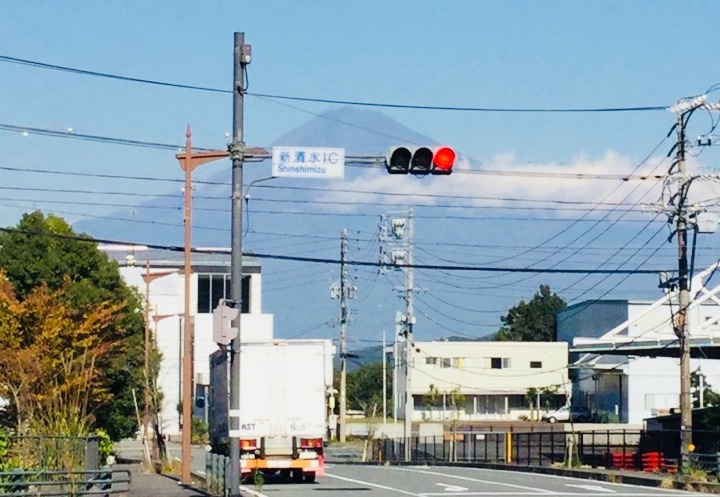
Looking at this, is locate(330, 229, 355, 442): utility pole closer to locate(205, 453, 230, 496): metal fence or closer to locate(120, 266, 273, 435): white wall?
locate(120, 266, 273, 435): white wall

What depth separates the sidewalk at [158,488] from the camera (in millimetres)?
25375

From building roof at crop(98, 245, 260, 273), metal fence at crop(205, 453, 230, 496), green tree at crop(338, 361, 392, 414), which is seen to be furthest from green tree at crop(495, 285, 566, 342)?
metal fence at crop(205, 453, 230, 496)

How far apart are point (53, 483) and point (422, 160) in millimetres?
8669

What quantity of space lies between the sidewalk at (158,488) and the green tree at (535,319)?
371 feet

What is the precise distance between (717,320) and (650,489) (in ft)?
40.8

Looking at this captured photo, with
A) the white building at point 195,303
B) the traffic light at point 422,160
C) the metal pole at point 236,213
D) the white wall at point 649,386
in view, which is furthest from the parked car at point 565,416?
the traffic light at point 422,160

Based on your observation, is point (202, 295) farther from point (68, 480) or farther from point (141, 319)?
point (68, 480)

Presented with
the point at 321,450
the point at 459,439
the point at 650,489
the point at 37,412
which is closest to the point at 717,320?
the point at 650,489

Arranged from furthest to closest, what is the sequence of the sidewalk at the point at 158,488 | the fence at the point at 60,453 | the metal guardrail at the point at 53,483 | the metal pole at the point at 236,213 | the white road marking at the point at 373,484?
the white road marking at the point at 373,484 < the sidewalk at the point at 158,488 < the fence at the point at 60,453 < the metal pole at the point at 236,213 < the metal guardrail at the point at 53,483

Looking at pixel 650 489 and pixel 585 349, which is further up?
pixel 585 349

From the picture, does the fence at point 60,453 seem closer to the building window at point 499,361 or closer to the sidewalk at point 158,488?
the sidewalk at point 158,488

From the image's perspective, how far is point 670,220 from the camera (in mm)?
37625

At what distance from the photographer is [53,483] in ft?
73.3

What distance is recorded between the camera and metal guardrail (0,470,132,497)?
21.9 m
